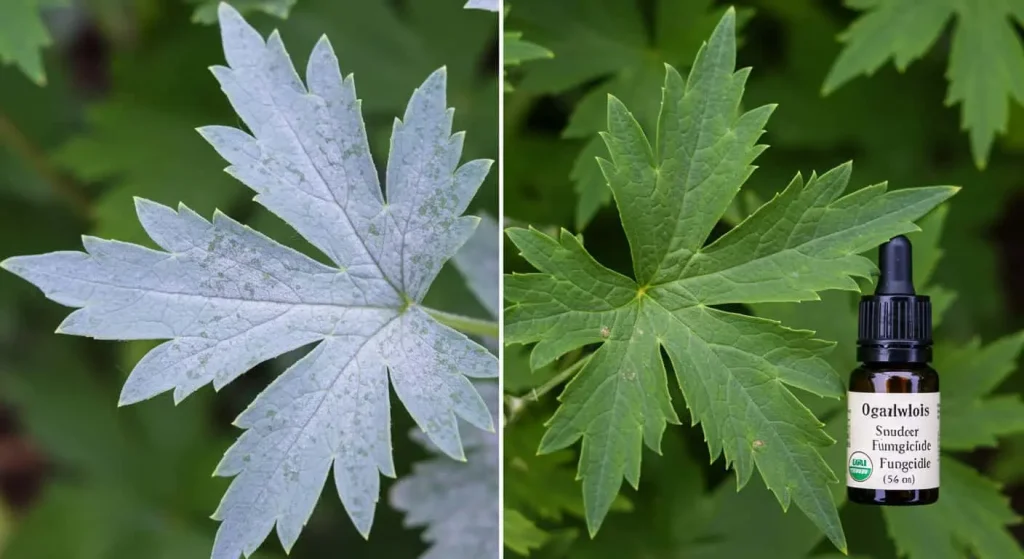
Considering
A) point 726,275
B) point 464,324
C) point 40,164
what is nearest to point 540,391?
point 464,324

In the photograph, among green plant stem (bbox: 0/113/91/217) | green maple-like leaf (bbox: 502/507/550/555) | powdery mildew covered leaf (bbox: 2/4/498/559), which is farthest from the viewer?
green plant stem (bbox: 0/113/91/217)

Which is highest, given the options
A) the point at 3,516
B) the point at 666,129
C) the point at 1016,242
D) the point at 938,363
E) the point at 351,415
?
the point at 1016,242

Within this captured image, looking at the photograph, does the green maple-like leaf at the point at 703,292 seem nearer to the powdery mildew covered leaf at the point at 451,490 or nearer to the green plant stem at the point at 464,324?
the green plant stem at the point at 464,324

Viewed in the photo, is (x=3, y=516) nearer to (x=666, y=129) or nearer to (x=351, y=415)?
(x=351, y=415)

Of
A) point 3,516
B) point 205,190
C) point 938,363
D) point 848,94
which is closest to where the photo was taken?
point 938,363

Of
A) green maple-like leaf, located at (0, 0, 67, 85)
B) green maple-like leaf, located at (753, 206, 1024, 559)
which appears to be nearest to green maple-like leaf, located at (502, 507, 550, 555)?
green maple-like leaf, located at (753, 206, 1024, 559)

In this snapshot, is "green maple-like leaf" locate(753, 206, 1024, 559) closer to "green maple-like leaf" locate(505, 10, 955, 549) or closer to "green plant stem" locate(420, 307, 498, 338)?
"green maple-like leaf" locate(505, 10, 955, 549)

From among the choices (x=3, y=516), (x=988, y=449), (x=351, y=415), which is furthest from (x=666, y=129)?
(x=3, y=516)

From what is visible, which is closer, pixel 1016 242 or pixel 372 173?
pixel 372 173
